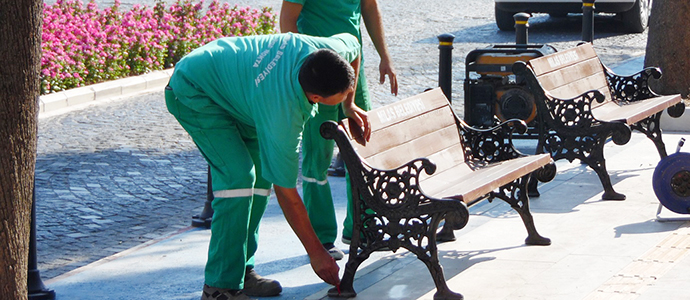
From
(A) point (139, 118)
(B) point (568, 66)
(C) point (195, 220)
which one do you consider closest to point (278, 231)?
(C) point (195, 220)

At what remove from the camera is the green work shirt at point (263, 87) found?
3.91 metres

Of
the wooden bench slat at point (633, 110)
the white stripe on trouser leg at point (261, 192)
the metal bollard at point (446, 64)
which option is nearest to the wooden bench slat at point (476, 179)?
the white stripe on trouser leg at point (261, 192)

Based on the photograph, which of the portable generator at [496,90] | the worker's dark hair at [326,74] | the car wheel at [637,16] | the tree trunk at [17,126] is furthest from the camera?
the car wheel at [637,16]

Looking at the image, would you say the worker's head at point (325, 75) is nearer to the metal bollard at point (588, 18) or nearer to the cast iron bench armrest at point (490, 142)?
the cast iron bench armrest at point (490, 142)

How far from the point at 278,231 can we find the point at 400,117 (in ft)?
4.28

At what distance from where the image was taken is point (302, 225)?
13.5ft

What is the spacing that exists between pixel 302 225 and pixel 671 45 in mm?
6053

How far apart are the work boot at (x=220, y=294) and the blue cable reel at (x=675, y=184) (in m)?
2.67

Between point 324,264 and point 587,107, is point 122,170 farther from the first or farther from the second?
point 324,264

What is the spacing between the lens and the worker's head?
3.81 m

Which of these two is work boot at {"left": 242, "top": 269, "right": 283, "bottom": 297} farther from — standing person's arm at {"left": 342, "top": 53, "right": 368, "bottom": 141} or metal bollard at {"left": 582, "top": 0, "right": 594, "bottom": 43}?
metal bollard at {"left": 582, "top": 0, "right": 594, "bottom": 43}

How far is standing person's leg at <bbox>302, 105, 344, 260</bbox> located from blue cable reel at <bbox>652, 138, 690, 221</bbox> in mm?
1956

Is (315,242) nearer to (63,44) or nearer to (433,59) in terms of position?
(63,44)

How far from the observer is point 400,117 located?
5043 mm
